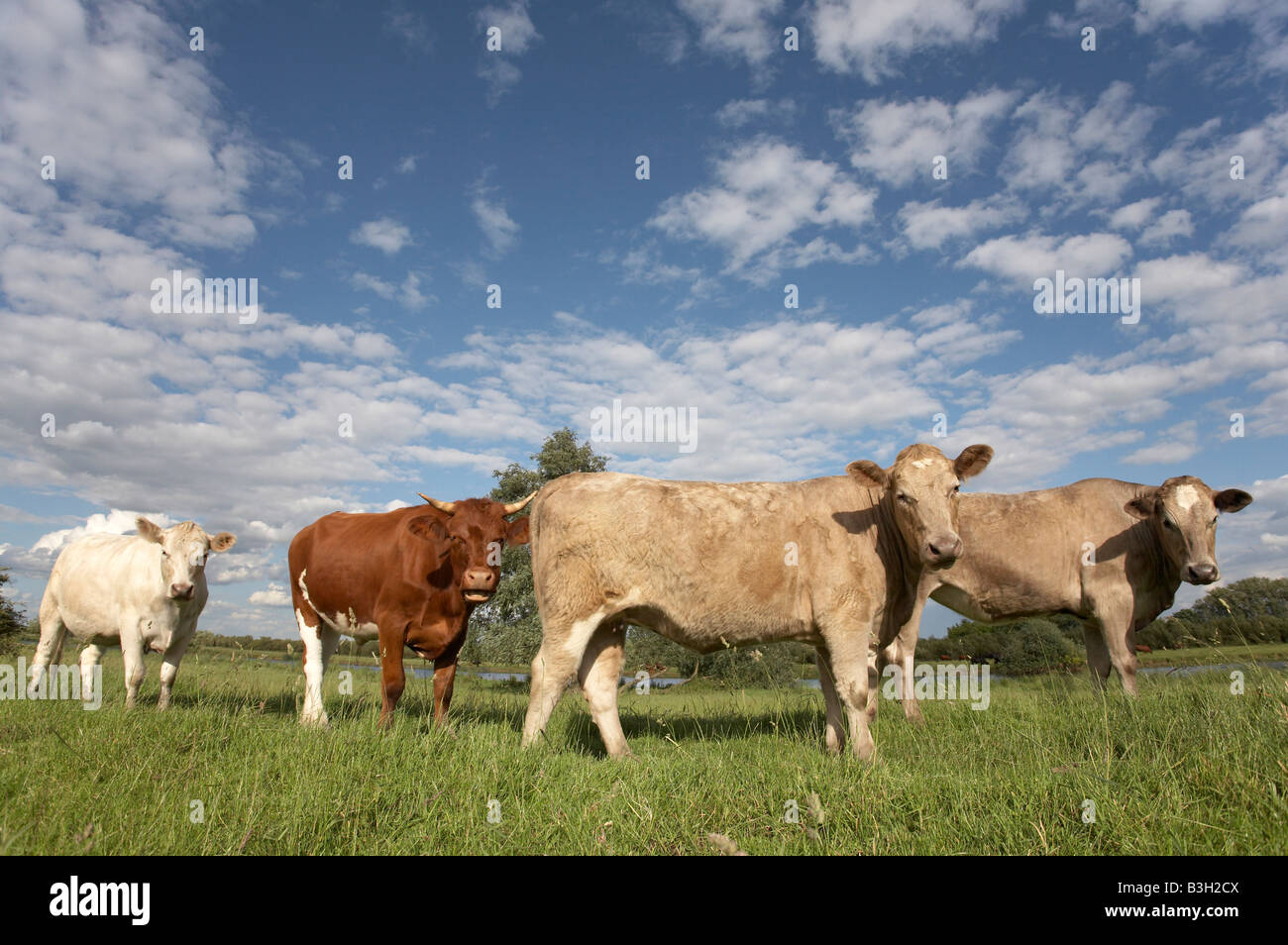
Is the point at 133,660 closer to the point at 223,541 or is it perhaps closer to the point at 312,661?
the point at 223,541

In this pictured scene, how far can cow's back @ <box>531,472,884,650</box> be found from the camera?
22.1 feet

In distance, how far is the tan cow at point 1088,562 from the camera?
31.0ft

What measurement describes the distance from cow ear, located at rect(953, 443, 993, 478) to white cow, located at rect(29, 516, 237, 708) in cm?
961

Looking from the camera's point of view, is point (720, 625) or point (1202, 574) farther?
point (1202, 574)

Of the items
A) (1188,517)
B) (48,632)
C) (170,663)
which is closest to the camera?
(1188,517)

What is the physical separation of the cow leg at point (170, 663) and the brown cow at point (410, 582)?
2089 mm

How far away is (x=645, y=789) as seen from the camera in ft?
16.5

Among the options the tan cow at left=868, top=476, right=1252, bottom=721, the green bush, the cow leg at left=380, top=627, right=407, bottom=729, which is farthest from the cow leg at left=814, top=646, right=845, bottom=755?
the green bush

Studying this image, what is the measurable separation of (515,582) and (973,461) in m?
19.8

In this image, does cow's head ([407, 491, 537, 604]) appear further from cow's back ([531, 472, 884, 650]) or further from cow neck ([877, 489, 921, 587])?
cow neck ([877, 489, 921, 587])

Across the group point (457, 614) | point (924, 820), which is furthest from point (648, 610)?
point (924, 820)

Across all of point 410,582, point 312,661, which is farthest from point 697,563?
point 312,661

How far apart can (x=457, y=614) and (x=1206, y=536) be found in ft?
33.0
